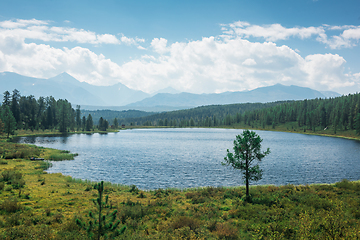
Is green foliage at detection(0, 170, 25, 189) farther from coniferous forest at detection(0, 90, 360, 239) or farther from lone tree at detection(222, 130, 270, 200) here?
lone tree at detection(222, 130, 270, 200)

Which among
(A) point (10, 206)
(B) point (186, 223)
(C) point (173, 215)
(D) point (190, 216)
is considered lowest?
(C) point (173, 215)

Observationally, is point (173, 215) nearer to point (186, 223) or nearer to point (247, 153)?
point (186, 223)

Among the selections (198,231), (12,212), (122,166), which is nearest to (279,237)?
(198,231)

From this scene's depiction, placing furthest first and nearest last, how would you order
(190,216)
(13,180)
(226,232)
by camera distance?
(13,180) → (190,216) → (226,232)

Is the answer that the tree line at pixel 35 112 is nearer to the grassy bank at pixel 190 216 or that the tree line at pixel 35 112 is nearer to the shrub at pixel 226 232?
the grassy bank at pixel 190 216

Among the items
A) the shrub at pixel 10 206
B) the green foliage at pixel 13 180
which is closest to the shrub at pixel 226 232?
the shrub at pixel 10 206

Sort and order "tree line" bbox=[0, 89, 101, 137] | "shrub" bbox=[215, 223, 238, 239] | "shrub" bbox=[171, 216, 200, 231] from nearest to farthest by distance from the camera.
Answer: "shrub" bbox=[215, 223, 238, 239] < "shrub" bbox=[171, 216, 200, 231] < "tree line" bbox=[0, 89, 101, 137]

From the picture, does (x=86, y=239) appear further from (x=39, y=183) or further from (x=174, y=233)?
(x=39, y=183)

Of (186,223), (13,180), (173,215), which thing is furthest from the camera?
(13,180)

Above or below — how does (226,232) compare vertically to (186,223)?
above

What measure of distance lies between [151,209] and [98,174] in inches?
1168

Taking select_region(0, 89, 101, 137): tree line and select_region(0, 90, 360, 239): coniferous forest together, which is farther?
select_region(0, 89, 101, 137): tree line

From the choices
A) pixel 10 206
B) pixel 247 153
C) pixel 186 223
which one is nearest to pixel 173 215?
pixel 186 223

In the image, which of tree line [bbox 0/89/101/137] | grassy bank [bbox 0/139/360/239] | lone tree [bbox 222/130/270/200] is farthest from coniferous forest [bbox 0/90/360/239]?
tree line [bbox 0/89/101/137]
